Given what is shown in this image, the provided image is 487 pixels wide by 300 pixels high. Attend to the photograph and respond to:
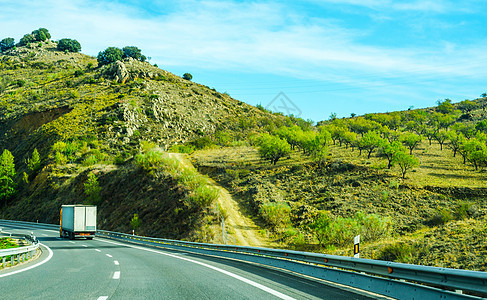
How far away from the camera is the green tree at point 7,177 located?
70.7 metres

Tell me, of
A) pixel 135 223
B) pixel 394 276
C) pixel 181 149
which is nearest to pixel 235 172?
pixel 135 223

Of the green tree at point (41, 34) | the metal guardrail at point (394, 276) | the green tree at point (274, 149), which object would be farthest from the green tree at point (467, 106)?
the green tree at point (41, 34)

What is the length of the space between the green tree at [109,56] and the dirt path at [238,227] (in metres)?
97.8

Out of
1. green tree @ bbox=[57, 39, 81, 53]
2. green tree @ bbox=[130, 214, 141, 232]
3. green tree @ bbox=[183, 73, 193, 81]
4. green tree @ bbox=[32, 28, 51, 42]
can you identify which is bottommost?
green tree @ bbox=[130, 214, 141, 232]

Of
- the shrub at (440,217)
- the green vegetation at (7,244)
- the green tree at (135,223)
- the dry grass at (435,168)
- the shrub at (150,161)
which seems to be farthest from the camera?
the shrub at (150,161)

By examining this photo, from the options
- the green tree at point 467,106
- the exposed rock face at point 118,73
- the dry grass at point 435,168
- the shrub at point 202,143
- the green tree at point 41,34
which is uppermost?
the green tree at point 41,34

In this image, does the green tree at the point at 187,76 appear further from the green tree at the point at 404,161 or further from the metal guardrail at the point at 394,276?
the metal guardrail at the point at 394,276

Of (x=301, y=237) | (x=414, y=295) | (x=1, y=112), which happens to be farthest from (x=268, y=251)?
(x=1, y=112)

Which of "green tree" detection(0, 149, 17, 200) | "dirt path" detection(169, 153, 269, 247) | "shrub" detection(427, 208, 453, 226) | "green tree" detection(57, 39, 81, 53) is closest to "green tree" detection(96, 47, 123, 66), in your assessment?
"green tree" detection(57, 39, 81, 53)

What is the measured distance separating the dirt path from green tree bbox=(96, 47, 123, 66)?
321 feet

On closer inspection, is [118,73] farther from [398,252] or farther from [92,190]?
[398,252]

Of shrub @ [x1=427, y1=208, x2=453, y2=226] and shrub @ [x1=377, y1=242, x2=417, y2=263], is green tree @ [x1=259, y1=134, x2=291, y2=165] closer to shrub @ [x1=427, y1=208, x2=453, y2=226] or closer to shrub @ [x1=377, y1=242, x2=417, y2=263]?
shrub @ [x1=427, y1=208, x2=453, y2=226]

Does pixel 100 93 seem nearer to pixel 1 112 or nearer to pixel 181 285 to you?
pixel 1 112

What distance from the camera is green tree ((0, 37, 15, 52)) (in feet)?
579
